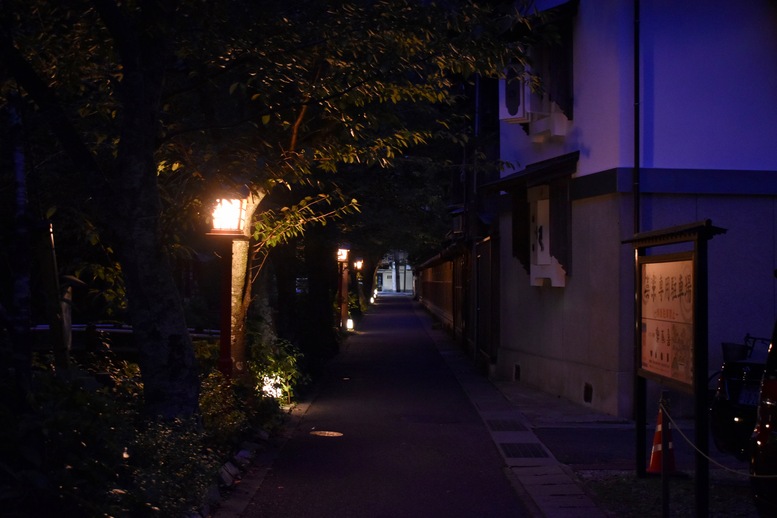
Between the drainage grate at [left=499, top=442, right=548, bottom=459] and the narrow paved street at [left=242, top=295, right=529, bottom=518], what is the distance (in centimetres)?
20

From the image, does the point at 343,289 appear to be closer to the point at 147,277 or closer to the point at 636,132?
the point at 636,132

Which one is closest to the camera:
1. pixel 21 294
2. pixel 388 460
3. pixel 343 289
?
pixel 21 294

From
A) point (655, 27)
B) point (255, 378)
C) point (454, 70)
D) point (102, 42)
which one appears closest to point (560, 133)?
point (655, 27)

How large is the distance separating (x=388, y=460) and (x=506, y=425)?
3.30m

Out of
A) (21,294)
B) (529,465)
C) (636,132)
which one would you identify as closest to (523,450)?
(529,465)

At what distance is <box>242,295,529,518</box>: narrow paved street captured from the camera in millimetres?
8375

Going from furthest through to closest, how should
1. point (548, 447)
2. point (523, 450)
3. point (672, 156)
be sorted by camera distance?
1. point (672, 156)
2. point (548, 447)
3. point (523, 450)

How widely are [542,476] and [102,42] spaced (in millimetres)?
7145

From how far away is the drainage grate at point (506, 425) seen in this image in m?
13.0

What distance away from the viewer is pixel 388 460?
34.7 ft

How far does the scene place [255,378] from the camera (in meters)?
13.2

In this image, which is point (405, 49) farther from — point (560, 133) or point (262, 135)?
point (560, 133)

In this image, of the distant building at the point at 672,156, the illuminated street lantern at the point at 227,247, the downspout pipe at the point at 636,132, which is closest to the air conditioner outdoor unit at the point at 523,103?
the distant building at the point at 672,156

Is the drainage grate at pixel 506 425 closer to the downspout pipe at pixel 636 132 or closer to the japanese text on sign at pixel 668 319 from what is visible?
the downspout pipe at pixel 636 132
